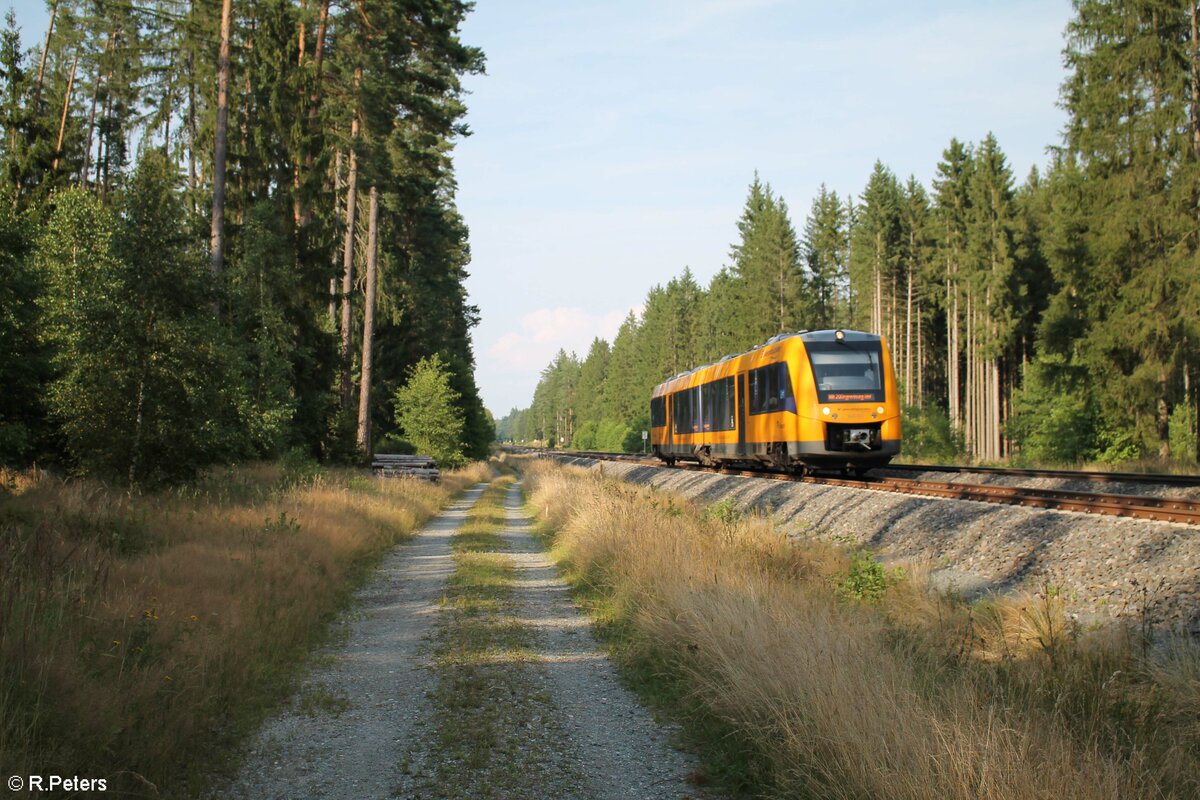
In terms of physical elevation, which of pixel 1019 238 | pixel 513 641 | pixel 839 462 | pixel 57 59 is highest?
pixel 57 59

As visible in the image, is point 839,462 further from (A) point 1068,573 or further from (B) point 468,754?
(B) point 468,754

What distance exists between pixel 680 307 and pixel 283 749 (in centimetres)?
8811

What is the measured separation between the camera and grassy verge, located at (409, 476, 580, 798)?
4641 millimetres

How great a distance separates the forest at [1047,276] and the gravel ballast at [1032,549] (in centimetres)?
1493

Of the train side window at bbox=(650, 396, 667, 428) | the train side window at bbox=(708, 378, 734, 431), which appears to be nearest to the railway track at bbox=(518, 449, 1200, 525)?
the train side window at bbox=(708, 378, 734, 431)

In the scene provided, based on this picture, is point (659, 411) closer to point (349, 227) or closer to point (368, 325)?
point (368, 325)

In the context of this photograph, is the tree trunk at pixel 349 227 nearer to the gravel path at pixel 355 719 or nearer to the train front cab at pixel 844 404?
the train front cab at pixel 844 404

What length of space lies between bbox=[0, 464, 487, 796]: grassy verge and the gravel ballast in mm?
6940

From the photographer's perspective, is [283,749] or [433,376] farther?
[433,376]

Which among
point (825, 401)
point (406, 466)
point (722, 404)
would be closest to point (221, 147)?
point (406, 466)

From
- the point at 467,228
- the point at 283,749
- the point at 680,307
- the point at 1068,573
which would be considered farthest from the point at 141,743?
the point at 680,307

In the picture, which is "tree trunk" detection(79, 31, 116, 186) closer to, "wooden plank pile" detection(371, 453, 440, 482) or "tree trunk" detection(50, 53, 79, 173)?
"tree trunk" detection(50, 53, 79, 173)

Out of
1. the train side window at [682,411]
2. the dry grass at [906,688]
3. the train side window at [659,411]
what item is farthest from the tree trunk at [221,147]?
the train side window at [659,411]

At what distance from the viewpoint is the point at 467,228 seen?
205 feet
